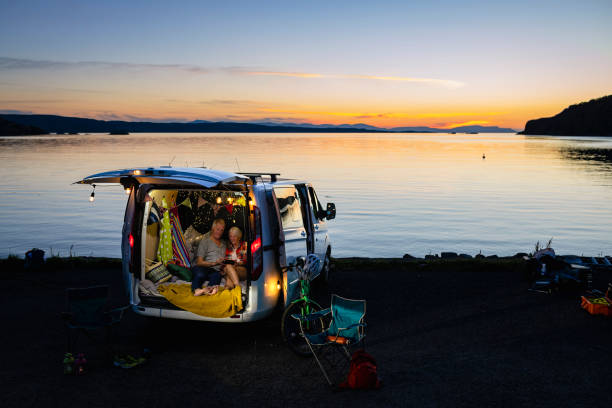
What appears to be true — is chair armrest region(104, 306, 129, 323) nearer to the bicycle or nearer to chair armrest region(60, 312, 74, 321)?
chair armrest region(60, 312, 74, 321)

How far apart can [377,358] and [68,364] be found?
3814mm

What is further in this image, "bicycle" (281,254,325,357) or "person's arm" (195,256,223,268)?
"person's arm" (195,256,223,268)

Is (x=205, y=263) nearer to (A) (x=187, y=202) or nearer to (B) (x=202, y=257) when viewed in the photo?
(B) (x=202, y=257)

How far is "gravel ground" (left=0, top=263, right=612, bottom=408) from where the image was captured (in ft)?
17.4

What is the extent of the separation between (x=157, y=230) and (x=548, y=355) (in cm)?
591

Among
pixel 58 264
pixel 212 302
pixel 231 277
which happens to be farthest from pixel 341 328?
pixel 58 264

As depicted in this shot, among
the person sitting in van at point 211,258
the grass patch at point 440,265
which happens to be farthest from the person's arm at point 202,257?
the grass patch at point 440,265

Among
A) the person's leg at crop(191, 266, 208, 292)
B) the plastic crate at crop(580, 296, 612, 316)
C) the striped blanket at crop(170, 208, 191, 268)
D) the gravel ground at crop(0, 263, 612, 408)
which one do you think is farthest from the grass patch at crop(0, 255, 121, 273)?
the plastic crate at crop(580, 296, 612, 316)

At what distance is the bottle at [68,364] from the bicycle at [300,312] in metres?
2.59

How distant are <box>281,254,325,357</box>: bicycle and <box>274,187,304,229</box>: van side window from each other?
76 cm

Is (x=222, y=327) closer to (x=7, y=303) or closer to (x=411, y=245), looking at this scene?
(x=7, y=303)

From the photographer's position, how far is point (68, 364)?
5906 mm

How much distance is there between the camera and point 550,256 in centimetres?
999

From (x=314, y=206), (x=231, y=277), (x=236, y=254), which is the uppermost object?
(x=314, y=206)
